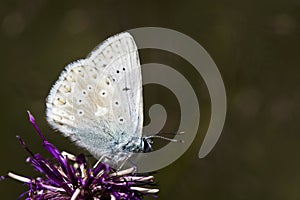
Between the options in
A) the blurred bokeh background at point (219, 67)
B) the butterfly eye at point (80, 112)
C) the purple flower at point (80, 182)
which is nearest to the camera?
the purple flower at point (80, 182)

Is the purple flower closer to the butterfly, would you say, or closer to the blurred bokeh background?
the butterfly

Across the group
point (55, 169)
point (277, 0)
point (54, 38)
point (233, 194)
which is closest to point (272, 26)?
point (277, 0)

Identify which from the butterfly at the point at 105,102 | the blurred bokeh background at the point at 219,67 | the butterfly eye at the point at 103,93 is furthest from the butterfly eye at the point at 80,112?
the blurred bokeh background at the point at 219,67

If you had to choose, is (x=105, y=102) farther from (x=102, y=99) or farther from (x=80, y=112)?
(x=80, y=112)

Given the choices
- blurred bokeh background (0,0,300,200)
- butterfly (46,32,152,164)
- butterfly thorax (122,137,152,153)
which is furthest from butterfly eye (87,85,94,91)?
blurred bokeh background (0,0,300,200)

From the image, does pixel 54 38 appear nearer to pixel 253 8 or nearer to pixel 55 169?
pixel 253 8

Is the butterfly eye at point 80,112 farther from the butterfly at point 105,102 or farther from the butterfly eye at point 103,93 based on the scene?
the butterfly eye at point 103,93

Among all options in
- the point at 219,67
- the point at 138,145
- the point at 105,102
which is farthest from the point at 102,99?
the point at 219,67
